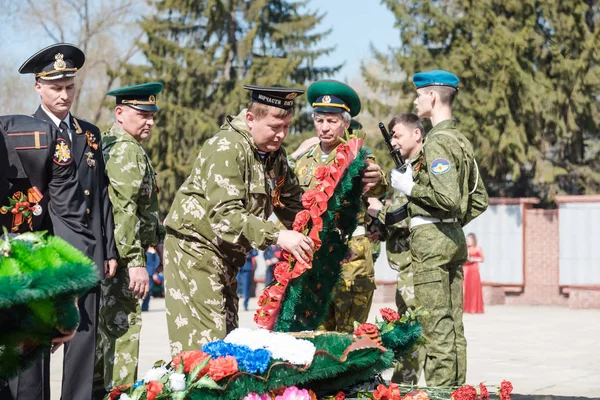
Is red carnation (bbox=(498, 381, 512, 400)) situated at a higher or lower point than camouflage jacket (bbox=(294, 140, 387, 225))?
lower

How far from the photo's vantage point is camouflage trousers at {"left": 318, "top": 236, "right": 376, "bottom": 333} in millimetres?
6887

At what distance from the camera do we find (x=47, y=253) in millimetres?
2852

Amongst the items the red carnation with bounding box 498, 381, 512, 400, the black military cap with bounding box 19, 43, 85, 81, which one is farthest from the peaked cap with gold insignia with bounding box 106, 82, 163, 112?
the red carnation with bounding box 498, 381, 512, 400

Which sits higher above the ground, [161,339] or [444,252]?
[444,252]

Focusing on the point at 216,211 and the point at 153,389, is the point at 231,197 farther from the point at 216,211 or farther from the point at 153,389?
the point at 153,389

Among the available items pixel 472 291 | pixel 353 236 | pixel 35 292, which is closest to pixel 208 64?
pixel 472 291

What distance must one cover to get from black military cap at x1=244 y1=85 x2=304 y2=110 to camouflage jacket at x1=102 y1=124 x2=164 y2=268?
1.52 m

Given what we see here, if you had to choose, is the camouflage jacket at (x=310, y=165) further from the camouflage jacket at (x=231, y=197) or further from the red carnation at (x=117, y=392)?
the red carnation at (x=117, y=392)

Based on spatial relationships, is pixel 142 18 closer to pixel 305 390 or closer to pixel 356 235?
pixel 356 235

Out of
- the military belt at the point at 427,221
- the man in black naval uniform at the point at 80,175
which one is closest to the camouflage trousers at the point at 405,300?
the military belt at the point at 427,221

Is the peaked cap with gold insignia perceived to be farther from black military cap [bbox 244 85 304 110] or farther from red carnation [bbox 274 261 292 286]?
red carnation [bbox 274 261 292 286]

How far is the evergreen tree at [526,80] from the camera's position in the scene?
25.5m

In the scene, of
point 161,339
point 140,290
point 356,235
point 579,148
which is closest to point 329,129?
point 356,235

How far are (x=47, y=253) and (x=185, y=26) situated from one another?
100 feet
